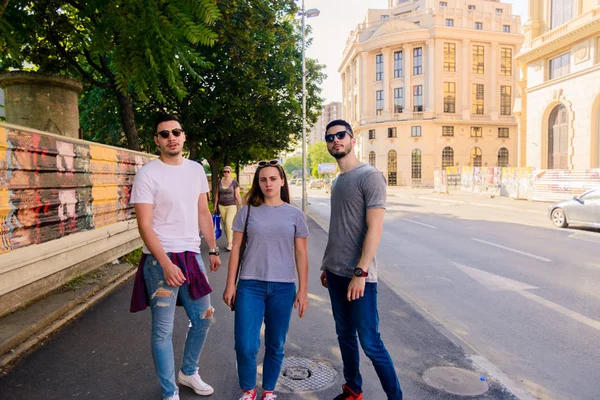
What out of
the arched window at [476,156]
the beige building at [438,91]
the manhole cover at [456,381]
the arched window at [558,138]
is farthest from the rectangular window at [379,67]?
the manhole cover at [456,381]

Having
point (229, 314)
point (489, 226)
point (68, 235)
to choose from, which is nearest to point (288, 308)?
point (229, 314)

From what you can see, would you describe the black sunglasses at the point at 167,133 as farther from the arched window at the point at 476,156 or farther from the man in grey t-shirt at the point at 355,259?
the arched window at the point at 476,156

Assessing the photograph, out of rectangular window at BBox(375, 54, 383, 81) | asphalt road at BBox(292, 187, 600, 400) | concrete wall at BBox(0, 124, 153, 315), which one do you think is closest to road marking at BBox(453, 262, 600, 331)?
asphalt road at BBox(292, 187, 600, 400)

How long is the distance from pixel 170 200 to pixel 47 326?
274 centimetres

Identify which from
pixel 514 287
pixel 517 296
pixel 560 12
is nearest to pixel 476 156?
pixel 560 12

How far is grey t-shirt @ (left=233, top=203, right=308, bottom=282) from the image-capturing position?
3049 millimetres

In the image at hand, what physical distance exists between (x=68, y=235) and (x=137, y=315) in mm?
1726

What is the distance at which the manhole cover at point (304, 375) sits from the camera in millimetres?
3484

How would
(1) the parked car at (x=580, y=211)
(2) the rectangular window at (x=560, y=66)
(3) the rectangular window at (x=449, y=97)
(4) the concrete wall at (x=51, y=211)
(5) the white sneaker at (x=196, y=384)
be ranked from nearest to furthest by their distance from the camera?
(5) the white sneaker at (x=196, y=384) → (4) the concrete wall at (x=51, y=211) → (1) the parked car at (x=580, y=211) → (2) the rectangular window at (x=560, y=66) → (3) the rectangular window at (x=449, y=97)

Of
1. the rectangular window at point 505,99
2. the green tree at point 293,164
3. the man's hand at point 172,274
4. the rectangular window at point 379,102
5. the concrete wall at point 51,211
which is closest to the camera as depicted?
the man's hand at point 172,274

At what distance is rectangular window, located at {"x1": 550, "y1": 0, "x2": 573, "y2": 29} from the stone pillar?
35.7 metres

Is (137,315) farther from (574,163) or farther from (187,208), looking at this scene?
(574,163)

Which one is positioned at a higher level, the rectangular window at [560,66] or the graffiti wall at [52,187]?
the rectangular window at [560,66]

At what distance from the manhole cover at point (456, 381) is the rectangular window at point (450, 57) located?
68.6 metres
